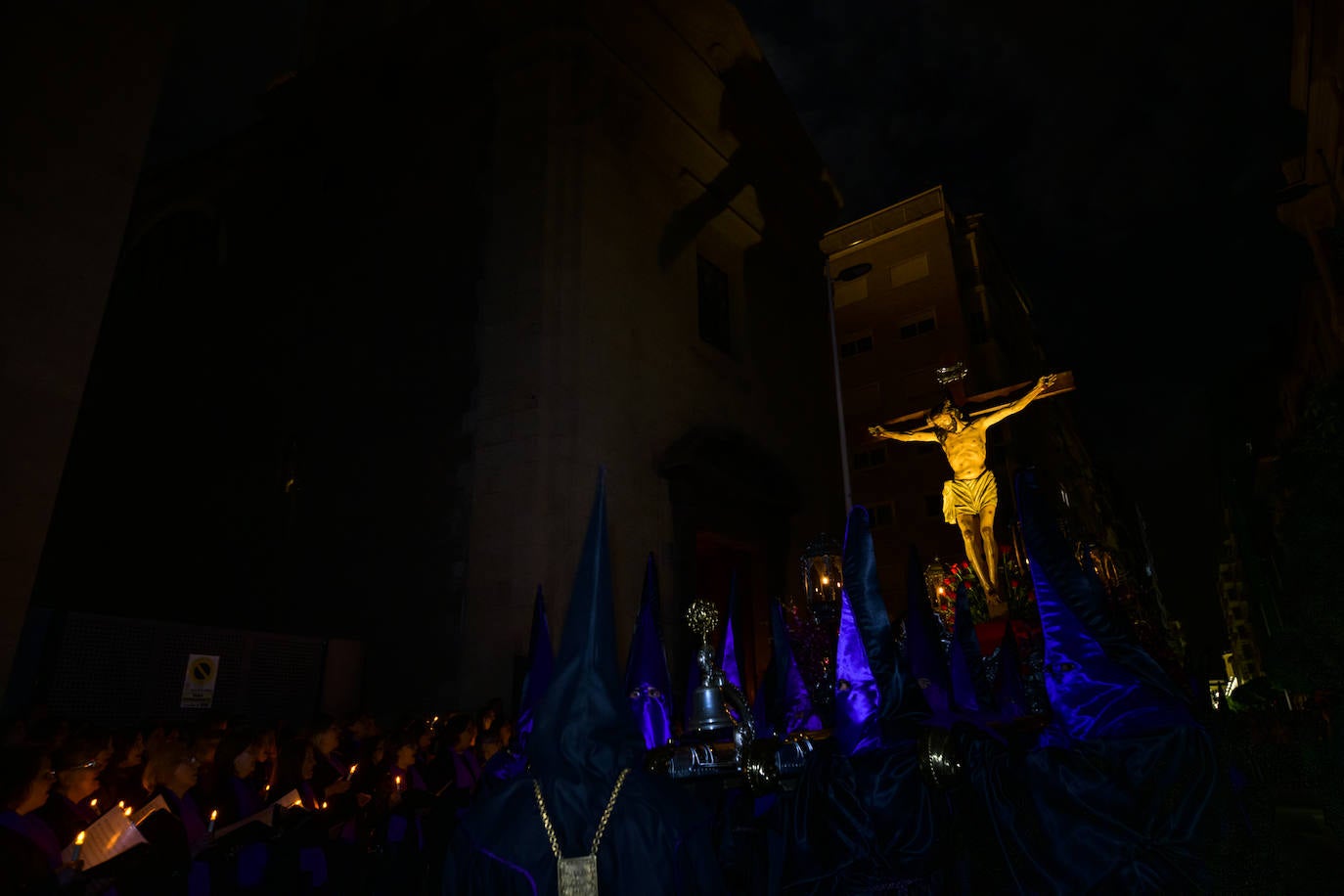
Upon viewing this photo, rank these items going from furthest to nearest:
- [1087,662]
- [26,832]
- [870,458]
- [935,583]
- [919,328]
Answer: [919,328] < [870,458] < [935,583] < [26,832] < [1087,662]

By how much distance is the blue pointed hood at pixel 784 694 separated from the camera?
5.67m

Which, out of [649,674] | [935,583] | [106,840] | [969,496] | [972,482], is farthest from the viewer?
[972,482]

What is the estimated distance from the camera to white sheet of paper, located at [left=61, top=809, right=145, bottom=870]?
4496 millimetres

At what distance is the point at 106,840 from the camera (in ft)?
15.2

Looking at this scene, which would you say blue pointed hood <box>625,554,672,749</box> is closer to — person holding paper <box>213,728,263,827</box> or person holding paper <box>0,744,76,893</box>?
person holding paper <box>213,728,263,827</box>

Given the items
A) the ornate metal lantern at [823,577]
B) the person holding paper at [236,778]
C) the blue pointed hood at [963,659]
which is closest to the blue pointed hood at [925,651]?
the blue pointed hood at [963,659]

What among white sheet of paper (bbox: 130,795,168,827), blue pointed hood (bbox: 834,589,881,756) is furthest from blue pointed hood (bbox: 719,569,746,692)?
white sheet of paper (bbox: 130,795,168,827)

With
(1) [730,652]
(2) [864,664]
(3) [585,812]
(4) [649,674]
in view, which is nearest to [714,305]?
(1) [730,652]

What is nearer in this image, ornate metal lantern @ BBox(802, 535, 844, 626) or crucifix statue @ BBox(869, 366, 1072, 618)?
ornate metal lantern @ BBox(802, 535, 844, 626)

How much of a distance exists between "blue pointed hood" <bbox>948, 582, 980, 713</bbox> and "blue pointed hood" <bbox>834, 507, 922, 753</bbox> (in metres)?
1.13

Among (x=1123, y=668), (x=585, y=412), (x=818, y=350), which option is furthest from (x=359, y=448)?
(x=1123, y=668)

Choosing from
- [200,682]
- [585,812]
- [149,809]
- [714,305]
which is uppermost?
[714,305]

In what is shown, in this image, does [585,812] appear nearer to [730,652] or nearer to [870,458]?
[730,652]

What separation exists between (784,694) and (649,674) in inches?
40.6
